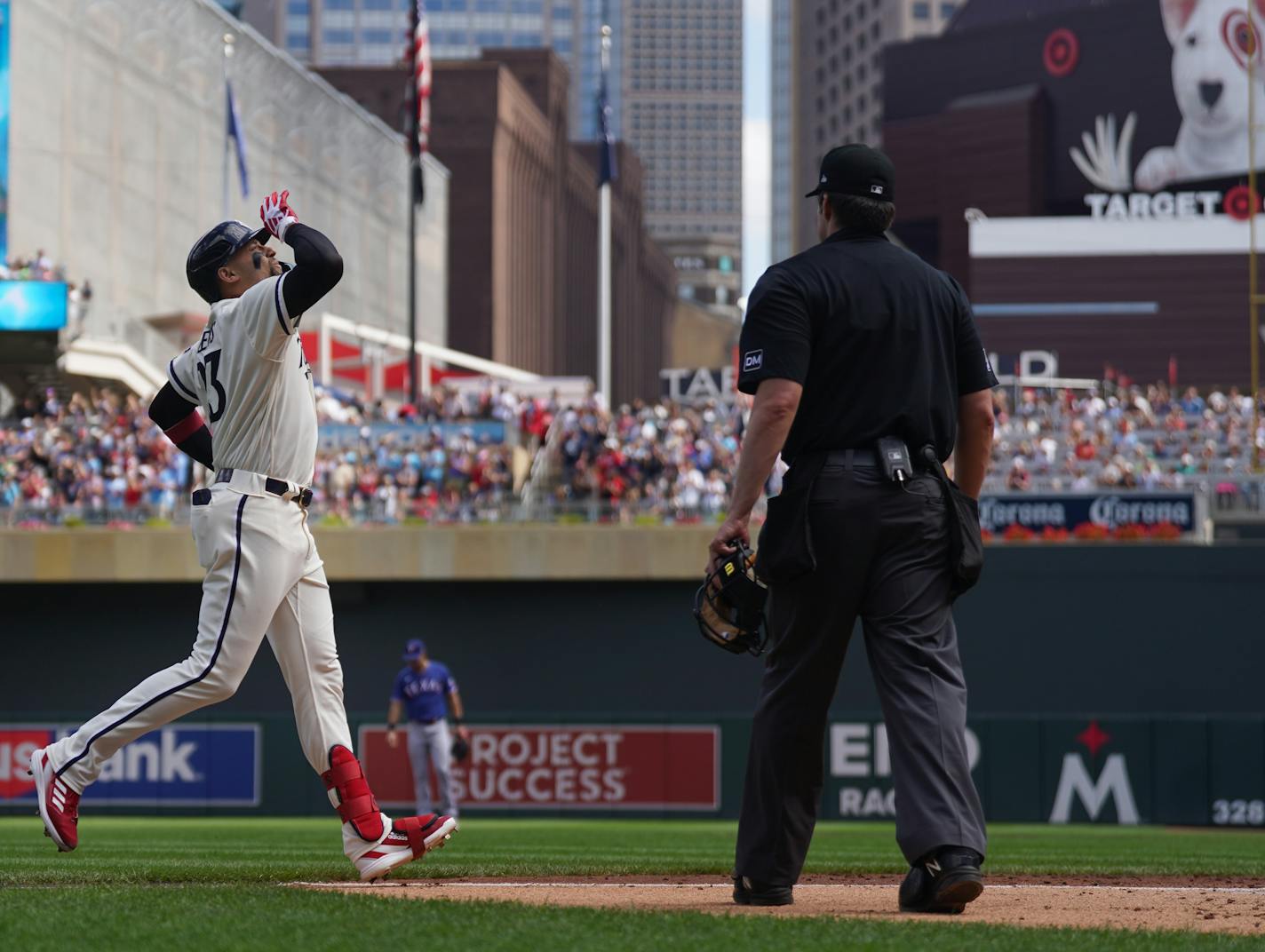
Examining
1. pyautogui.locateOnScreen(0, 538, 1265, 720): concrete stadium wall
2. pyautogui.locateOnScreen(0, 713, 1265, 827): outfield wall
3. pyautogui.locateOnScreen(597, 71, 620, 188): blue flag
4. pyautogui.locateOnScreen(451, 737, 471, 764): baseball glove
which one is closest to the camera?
pyautogui.locateOnScreen(451, 737, 471, 764): baseball glove

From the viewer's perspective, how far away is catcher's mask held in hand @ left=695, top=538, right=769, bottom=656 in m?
5.66

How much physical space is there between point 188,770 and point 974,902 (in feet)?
56.3

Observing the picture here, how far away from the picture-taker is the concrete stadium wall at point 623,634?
23.8 metres

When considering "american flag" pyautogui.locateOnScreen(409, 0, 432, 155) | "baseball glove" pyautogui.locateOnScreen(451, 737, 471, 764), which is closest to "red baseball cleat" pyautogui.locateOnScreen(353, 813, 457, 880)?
"baseball glove" pyautogui.locateOnScreen(451, 737, 471, 764)

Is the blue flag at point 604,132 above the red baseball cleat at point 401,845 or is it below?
above

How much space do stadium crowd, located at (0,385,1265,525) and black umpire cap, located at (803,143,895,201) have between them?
18814 mm

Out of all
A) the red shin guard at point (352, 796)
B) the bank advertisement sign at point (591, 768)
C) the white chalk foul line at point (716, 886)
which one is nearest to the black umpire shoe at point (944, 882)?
the white chalk foul line at point (716, 886)

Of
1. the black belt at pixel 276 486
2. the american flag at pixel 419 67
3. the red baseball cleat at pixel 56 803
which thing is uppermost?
the american flag at pixel 419 67

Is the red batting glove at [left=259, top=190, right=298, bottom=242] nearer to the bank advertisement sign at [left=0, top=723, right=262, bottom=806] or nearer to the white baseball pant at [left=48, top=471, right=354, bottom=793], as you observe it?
the white baseball pant at [left=48, top=471, right=354, bottom=793]

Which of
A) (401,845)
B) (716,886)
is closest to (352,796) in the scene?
(401,845)

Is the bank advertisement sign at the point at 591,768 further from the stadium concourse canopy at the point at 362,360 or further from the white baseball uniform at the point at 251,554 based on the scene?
the stadium concourse canopy at the point at 362,360

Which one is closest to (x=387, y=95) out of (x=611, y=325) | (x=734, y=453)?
(x=611, y=325)

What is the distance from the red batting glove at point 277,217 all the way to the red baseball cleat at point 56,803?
1.85 metres

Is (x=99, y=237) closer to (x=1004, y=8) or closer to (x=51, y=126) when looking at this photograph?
(x=51, y=126)
